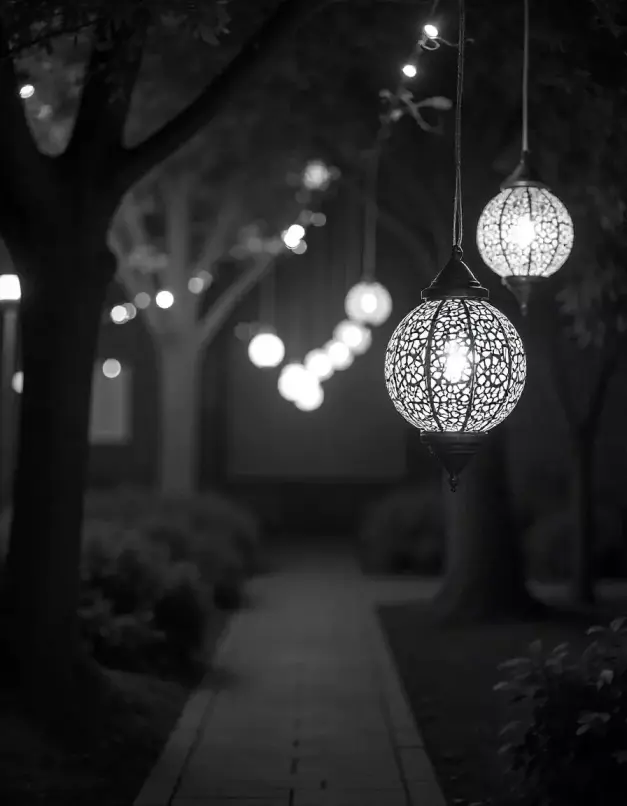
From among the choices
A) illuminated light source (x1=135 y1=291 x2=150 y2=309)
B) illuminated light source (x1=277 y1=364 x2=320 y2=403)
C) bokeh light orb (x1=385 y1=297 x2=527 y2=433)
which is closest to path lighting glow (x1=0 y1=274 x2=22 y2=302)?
illuminated light source (x1=135 y1=291 x2=150 y2=309)

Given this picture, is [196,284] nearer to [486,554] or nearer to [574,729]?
[486,554]

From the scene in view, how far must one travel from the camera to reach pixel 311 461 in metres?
20.0

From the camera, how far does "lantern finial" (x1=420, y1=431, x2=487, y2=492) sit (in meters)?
4.72

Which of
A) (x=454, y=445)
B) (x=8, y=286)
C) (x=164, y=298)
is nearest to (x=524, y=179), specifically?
(x=454, y=445)

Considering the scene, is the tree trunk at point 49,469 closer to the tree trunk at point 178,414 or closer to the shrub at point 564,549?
the shrub at point 564,549

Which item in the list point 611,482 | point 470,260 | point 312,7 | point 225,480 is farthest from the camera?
point 225,480

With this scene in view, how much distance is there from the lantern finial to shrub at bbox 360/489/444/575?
9921 millimetres

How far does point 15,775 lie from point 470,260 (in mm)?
6517

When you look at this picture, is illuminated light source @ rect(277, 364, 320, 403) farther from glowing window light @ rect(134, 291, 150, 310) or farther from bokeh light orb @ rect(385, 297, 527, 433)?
bokeh light orb @ rect(385, 297, 527, 433)

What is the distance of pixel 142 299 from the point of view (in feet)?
49.9

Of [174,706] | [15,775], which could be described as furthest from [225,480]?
[15,775]

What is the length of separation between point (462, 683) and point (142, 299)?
8540mm

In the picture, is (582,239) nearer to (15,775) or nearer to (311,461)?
(15,775)

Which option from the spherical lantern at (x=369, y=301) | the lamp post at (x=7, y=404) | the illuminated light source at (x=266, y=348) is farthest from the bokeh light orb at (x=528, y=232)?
the lamp post at (x=7, y=404)
